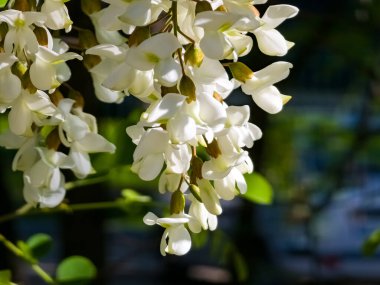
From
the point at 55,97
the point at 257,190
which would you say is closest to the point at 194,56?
the point at 55,97

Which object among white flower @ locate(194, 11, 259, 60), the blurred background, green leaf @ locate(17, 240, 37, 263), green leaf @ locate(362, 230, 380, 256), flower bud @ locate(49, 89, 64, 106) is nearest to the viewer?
white flower @ locate(194, 11, 259, 60)

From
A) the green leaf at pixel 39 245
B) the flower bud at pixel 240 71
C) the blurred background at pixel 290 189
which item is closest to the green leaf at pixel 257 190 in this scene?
the blurred background at pixel 290 189

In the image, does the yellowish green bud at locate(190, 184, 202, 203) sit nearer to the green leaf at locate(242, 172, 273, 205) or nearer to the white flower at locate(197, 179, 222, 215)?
the white flower at locate(197, 179, 222, 215)

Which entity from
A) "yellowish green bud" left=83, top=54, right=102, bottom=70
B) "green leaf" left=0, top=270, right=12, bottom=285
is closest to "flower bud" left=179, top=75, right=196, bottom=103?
"yellowish green bud" left=83, top=54, right=102, bottom=70

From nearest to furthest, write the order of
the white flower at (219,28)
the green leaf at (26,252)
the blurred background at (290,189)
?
the white flower at (219,28) < the green leaf at (26,252) < the blurred background at (290,189)

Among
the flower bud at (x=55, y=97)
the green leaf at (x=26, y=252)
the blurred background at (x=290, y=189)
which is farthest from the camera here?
the blurred background at (x=290, y=189)

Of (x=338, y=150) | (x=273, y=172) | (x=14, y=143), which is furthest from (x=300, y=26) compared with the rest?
(x=14, y=143)

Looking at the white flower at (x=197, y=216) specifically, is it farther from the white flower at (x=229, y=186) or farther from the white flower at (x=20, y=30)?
the white flower at (x=20, y=30)

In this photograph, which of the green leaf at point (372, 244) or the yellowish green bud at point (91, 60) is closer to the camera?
the yellowish green bud at point (91, 60)
